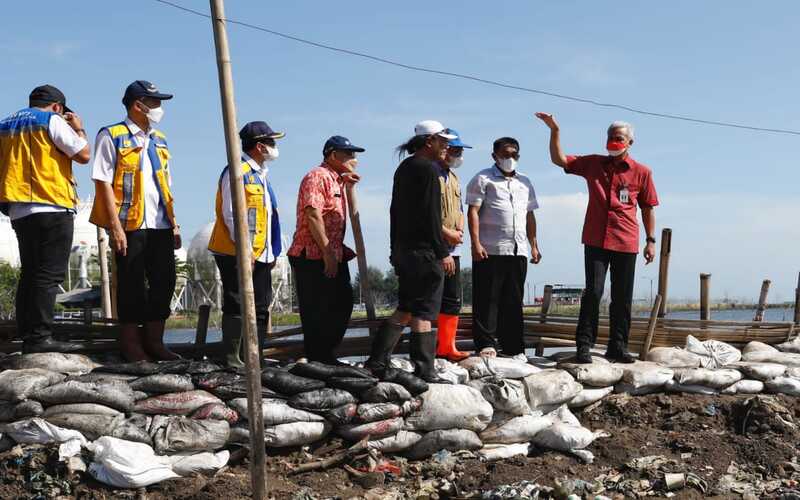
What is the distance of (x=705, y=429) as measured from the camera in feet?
22.5

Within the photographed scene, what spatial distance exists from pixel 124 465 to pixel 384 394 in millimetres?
1568

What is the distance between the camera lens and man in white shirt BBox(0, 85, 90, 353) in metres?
5.65

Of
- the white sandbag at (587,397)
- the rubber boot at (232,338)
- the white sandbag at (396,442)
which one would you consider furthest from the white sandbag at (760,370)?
the rubber boot at (232,338)

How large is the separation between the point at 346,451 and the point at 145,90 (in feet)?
7.81

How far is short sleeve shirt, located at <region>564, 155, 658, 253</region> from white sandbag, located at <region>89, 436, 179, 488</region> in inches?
140

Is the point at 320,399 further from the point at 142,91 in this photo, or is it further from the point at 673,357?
the point at 673,357

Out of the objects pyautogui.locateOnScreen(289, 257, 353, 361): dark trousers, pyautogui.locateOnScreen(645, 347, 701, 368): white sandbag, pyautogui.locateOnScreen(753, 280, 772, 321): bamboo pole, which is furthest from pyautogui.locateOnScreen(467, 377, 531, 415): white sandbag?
pyautogui.locateOnScreen(753, 280, 772, 321): bamboo pole

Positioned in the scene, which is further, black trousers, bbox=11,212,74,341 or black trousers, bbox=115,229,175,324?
black trousers, bbox=115,229,175,324

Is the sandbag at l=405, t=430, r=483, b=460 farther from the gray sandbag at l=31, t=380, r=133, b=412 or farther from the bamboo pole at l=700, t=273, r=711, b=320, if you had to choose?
the bamboo pole at l=700, t=273, r=711, b=320

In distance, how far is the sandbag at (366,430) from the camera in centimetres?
575

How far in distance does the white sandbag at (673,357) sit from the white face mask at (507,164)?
1.90 meters

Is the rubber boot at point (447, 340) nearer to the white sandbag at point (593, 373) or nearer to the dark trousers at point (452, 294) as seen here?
the dark trousers at point (452, 294)

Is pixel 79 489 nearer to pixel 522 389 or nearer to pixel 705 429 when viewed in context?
pixel 522 389

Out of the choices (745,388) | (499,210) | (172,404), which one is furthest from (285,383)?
A: (745,388)
